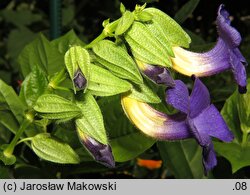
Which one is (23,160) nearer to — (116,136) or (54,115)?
(116,136)

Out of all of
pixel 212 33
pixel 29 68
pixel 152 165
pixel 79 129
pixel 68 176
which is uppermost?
pixel 79 129

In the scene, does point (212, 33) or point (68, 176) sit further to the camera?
point (212, 33)

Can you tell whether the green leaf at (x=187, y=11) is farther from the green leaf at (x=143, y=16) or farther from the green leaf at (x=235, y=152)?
the green leaf at (x=143, y=16)

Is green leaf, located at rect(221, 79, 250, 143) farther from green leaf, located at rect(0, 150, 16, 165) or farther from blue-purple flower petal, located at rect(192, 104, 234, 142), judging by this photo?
green leaf, located at rect(0, 150, 16, 165)

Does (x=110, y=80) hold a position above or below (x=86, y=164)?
above

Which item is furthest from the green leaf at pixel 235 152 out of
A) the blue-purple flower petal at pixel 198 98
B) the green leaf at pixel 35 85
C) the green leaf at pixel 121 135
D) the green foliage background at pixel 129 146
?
the green leaf at pixel 35 85

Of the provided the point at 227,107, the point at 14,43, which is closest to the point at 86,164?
the point at 227,107

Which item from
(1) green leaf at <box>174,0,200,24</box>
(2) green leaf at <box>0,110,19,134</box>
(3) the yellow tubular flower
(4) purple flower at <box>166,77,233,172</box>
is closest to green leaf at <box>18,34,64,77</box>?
(2) green leaf at <box>0,110,19,134</box>
